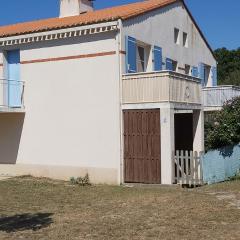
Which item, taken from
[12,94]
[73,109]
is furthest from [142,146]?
[12,94]

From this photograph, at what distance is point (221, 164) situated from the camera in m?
18.1

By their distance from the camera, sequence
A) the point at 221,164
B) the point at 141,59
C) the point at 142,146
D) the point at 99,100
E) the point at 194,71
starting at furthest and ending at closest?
the point at 194,71 < the point at 141,59 < the point at 99,100 < the point at 221,164 < the point at 142,146

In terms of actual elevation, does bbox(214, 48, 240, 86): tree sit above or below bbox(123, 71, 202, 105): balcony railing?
above

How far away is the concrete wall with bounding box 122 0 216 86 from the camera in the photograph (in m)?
19.7

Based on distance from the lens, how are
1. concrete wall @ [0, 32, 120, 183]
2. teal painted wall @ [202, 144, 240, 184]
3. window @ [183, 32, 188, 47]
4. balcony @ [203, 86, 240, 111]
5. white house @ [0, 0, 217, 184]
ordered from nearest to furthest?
1. teal painted wall @ [202, 144, 240, 184]
2. white house @ [0, 0, 217, 184]
3. concrete wall @ [0, 32, 120, 183]
4. balcony @ [203, 86, 240, 111]
5. window @ [183, 32, 188, 47]

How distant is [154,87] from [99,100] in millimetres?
2273

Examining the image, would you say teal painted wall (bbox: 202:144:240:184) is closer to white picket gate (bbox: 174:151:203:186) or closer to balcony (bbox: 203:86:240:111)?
white picket gate (bbox: 174:151:203:186)

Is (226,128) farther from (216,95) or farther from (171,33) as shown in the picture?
(171,33)

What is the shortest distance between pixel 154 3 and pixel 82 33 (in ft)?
15.1

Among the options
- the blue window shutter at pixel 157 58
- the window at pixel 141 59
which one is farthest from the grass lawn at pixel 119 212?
the blue window shutter at pixel 157 58

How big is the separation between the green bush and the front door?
8.10 meters

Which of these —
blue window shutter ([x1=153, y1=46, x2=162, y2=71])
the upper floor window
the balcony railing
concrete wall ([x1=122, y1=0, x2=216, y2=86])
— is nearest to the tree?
concrete wall ([x1=122, y1=0, x2=216, y2=86])

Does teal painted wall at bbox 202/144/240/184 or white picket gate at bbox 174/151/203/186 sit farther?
teal painted wall at bbox 202/144/240/184

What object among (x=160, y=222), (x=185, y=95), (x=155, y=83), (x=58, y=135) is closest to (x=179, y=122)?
(x=185, y=95)
